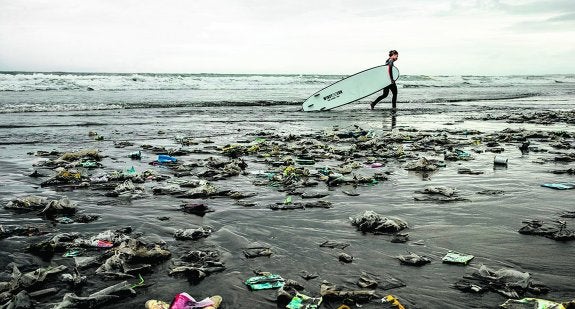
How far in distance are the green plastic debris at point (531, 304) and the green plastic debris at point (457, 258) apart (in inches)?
26.3

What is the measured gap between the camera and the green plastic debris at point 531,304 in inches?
106

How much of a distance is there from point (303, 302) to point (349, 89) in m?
18.0

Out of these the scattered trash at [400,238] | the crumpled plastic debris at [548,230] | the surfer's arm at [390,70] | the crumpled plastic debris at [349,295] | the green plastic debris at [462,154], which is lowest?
the crumpled plastic debris at [349,295]

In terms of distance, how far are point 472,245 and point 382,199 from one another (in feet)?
5.71

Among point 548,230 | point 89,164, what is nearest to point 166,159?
point 89,164

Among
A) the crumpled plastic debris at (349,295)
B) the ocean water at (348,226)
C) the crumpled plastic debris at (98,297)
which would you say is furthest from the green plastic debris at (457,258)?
the crumpled plastic debris at (98,297)

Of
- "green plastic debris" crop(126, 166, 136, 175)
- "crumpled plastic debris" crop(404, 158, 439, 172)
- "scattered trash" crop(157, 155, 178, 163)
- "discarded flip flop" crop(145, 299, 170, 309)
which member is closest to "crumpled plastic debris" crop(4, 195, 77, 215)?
"green plastic debris" crop(126, 166, 136, 175)

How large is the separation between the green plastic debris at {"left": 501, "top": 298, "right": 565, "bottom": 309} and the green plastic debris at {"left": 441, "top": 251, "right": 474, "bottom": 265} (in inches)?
26.3

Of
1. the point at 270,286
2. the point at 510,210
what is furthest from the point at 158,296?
the point at 510,210

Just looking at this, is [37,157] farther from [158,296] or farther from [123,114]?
[123,114]

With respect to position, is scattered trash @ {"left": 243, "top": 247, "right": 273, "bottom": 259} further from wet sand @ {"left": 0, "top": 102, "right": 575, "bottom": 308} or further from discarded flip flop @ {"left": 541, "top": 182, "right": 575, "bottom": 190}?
discarded flip flop @ {"left": 541, "top": 182, "right": 575, "bottom": 190}

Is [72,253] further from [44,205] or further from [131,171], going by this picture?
[131,171]

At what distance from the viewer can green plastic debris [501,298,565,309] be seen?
2.70m

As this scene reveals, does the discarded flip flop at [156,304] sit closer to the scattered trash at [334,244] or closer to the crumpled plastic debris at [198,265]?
the crumpled plastic debris at [198,265]
